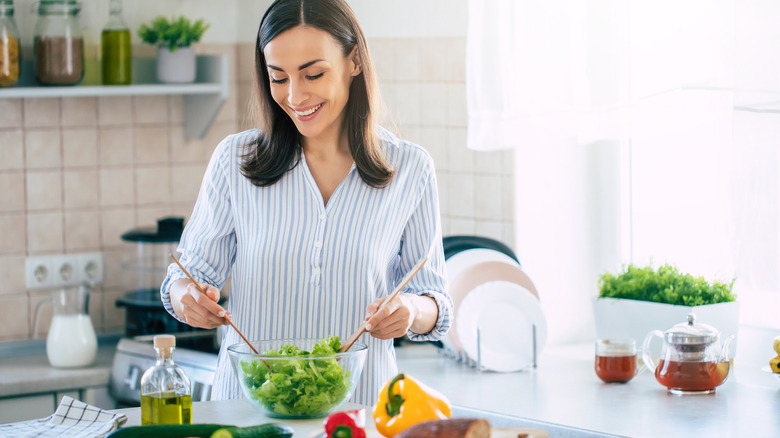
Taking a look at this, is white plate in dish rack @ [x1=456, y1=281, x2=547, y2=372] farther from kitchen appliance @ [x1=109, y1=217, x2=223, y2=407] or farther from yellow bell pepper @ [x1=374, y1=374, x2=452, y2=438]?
yellow bell pepper @ [x1=374, y1=374, x2=452, y2=438]

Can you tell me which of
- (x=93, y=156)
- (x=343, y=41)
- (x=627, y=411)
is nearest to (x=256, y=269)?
(x=343, y=41)

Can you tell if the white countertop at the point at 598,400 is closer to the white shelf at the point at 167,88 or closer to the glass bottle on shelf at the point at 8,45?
the white shelf at the point at 167,88

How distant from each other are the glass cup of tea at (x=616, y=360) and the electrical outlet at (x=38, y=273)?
161 centimetres

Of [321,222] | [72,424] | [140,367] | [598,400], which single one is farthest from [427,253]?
[140,367]

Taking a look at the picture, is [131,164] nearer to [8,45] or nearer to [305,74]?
[8,45]

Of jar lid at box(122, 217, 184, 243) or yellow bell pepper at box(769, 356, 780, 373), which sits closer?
yellow bell pepper at box(769, 356, 780, 373)

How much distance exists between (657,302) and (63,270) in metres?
1.68

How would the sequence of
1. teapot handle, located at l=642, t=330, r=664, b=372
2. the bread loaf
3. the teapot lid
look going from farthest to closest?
teapot handle, located at l=642, t=330, r=664, b=372
the teapot lid
the bread loaf

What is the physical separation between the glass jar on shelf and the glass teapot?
173 cm

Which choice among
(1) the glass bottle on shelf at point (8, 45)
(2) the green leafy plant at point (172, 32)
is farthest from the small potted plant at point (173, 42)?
(1) the glass bottle on shelf at point (8, 45)

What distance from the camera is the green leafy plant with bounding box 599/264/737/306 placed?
2.33 meters

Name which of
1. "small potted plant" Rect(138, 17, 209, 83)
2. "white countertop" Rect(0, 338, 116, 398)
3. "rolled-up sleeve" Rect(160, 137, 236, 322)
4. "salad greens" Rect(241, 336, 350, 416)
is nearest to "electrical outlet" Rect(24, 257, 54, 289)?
"white countertop" Rect(0, 338, 116, 398)

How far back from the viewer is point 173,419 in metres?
1.42

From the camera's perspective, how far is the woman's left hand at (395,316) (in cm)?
159
